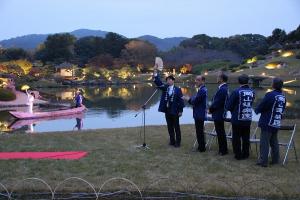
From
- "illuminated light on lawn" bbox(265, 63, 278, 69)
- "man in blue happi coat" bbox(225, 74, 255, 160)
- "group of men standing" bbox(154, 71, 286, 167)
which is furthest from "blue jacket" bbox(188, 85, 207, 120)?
"illuminated light on lawn" bbox(265, 63, 278, 69)

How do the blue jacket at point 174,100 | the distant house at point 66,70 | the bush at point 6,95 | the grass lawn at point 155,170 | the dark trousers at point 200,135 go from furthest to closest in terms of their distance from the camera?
the distant house at point 66,70 < the bush at point 6,95 < the blue jacket at point 174,100 < the dark trousers at point 200,135 < the grass lawn at point 155,170

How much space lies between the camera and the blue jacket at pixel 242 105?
805cm

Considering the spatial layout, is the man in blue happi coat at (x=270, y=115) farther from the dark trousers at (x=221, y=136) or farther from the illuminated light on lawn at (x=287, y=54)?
the illuminated light on lawn at (x=287, y=54)

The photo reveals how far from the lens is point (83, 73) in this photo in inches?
3191

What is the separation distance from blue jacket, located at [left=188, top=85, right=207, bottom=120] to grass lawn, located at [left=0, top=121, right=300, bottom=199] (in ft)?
2.64

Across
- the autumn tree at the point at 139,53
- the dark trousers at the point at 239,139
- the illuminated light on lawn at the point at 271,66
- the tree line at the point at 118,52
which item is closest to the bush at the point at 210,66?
the tree line at the point at 118,52

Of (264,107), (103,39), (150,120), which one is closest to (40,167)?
(264,107)

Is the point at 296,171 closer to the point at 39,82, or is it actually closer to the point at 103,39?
the point at 39,82

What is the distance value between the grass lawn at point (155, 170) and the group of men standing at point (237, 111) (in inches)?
11.2

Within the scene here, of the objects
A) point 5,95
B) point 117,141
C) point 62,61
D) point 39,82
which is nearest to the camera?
point 117,141

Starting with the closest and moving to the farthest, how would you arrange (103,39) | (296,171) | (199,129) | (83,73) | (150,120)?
(296,171) → (199,129) → (150,120) → (83,73) → (103,39)

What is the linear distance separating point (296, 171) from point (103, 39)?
90645mm

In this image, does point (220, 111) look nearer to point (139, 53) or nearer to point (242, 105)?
point (242, 105)

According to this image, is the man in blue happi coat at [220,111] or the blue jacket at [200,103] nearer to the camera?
the man in blue happi coat at [220,111]
